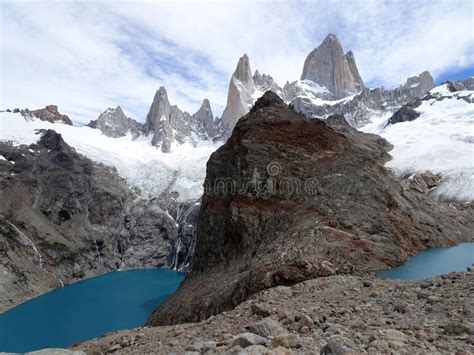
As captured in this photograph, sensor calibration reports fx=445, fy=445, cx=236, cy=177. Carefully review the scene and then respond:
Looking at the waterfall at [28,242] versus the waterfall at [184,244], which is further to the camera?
the waterfall at [184,244]

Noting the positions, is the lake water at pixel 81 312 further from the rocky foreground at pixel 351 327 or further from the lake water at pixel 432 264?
the rocky foreground at pixel 351 327

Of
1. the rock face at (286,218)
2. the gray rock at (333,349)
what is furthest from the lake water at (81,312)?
the gray rock at (333,349)

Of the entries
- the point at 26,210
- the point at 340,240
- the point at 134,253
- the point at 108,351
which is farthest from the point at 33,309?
the point at 108,351

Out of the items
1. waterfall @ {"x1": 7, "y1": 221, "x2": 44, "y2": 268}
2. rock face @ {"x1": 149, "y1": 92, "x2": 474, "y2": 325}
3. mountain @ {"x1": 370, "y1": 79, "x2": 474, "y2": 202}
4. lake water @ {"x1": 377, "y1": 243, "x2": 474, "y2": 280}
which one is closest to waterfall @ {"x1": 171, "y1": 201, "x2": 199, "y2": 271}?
waterfall @ {"x1": 7, "y1": 221, "x2": 44, "y2": 268}

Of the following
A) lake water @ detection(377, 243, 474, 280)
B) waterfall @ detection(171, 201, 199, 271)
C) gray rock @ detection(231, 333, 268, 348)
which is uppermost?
lake water @ detection(377, 243, 474, 280)

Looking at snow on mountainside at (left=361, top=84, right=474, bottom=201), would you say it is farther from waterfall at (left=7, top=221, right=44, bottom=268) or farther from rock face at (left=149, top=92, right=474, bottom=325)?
waterfall at (left=7, top=221, right=44, bottom=268)

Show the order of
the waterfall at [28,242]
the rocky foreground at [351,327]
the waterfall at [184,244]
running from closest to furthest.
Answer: the rocky foreground at [351,327] < the waterfall at [28,242] < the waterfall at [184,244]
